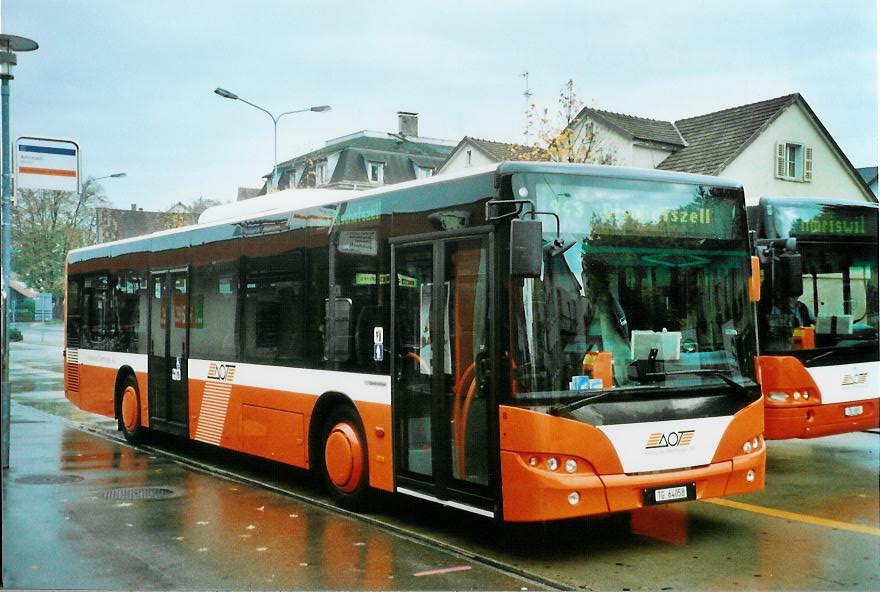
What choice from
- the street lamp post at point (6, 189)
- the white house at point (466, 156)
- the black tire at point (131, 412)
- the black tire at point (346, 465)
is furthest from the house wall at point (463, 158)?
the black tire at point (131, 412)

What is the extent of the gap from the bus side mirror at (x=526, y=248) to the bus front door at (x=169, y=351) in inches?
270

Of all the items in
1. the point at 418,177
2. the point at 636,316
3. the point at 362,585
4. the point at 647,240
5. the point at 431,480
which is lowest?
the point at 362,585

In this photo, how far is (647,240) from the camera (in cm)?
769

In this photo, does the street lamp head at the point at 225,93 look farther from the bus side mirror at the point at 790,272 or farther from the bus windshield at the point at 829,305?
the bus windshield at the point at 829,305

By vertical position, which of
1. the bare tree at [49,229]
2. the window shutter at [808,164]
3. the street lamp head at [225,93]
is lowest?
the bare tree at [49,229]

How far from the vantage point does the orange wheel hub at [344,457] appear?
30.2 feet

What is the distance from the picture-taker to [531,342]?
7191 millimetres

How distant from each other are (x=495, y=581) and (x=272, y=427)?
443 cm

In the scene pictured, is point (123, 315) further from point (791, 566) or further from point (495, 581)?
point (791, 566)

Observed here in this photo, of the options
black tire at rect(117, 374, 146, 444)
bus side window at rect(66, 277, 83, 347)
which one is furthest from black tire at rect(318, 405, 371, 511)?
bus side window at rect(66, 277, 83, 347)

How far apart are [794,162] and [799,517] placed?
574 cm

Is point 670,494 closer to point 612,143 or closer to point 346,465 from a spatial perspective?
point 346,465

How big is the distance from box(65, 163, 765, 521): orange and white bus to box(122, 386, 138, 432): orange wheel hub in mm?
4876

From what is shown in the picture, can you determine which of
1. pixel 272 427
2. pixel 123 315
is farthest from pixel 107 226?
pixel 272 427
